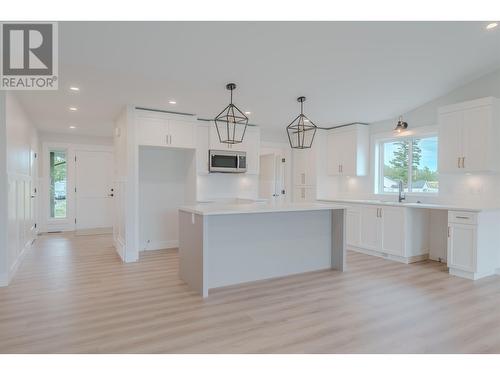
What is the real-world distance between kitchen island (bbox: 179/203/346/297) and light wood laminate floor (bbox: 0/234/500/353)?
0.18m

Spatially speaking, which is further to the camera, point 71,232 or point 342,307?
point 71,232

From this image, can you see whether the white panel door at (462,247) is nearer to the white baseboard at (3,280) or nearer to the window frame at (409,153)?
the window frame at (409,153)

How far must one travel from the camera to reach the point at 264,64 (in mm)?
3486

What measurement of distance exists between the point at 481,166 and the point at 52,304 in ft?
17.3

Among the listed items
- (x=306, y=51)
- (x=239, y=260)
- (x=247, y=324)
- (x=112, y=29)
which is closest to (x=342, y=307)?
(x=247, y=324)

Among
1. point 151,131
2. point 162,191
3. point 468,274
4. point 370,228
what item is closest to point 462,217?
point 468,274

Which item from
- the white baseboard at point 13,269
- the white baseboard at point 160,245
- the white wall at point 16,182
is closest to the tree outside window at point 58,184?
the white wall at point 16,182

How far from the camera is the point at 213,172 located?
552 centimetres

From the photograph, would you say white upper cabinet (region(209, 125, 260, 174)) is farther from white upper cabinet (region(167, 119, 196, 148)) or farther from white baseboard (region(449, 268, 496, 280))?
white baseboard (region(449, 268, 496, 280))

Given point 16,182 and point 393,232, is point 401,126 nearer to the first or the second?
point 393,232

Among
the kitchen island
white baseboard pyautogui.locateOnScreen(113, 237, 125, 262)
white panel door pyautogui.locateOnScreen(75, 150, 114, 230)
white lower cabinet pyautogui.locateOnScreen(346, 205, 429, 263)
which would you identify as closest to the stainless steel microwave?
the kitchen island

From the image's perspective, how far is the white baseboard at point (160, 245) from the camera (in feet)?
17.9
